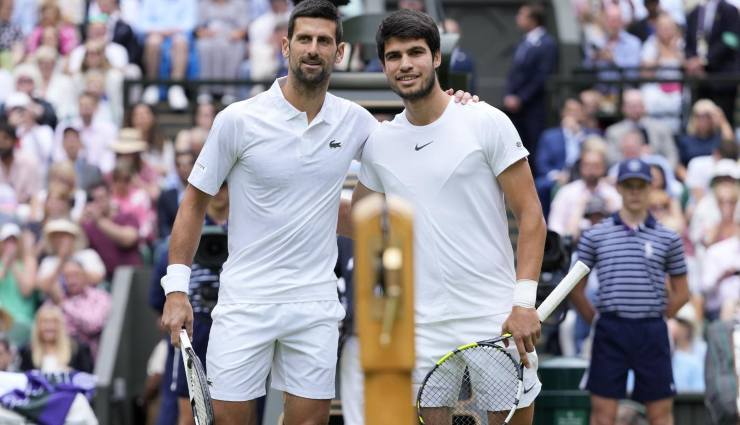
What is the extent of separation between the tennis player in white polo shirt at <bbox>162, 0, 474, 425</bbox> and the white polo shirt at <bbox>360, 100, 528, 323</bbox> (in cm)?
44

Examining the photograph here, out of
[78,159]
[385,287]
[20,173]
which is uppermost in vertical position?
[78,159]

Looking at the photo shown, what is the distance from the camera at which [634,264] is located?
1127 centimetres

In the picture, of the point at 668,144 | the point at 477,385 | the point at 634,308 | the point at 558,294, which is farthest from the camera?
the point at 668,144

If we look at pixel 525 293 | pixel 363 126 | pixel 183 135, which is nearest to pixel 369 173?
pixel 363 126

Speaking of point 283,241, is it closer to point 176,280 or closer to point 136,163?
point 176,280

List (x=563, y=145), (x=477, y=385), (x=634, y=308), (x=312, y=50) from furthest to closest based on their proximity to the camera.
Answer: (x=563, y=145) < (x=634, y=308) < (x=312, y=50) < (x=477, y=385)

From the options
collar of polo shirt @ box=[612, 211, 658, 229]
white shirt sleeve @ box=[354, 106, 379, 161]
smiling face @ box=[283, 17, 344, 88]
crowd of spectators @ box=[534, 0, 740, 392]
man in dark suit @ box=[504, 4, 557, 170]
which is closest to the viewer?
smiling face @ box=[283, 17, 344, 88]

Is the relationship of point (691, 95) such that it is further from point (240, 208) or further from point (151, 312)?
point (240, 208)

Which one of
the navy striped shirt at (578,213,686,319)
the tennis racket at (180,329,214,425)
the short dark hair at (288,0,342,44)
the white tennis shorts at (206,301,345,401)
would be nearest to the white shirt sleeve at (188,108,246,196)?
the short dark hair at (288,0,342,44)

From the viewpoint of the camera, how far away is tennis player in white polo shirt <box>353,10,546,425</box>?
7730 millimetres

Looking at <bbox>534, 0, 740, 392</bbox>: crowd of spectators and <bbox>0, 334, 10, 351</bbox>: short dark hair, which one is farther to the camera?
<bbox>534, 0, 740, 392</bbox>: crowd of spectators

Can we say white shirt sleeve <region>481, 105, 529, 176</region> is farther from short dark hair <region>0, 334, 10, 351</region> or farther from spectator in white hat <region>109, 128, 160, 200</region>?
spectator in white hat <region>109, 128, 160, 200</region>

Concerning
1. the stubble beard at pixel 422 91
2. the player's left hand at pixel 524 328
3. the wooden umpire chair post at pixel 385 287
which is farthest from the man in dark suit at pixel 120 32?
the wooden umpire chair post at pixel 385 287

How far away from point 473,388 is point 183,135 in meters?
9.19
